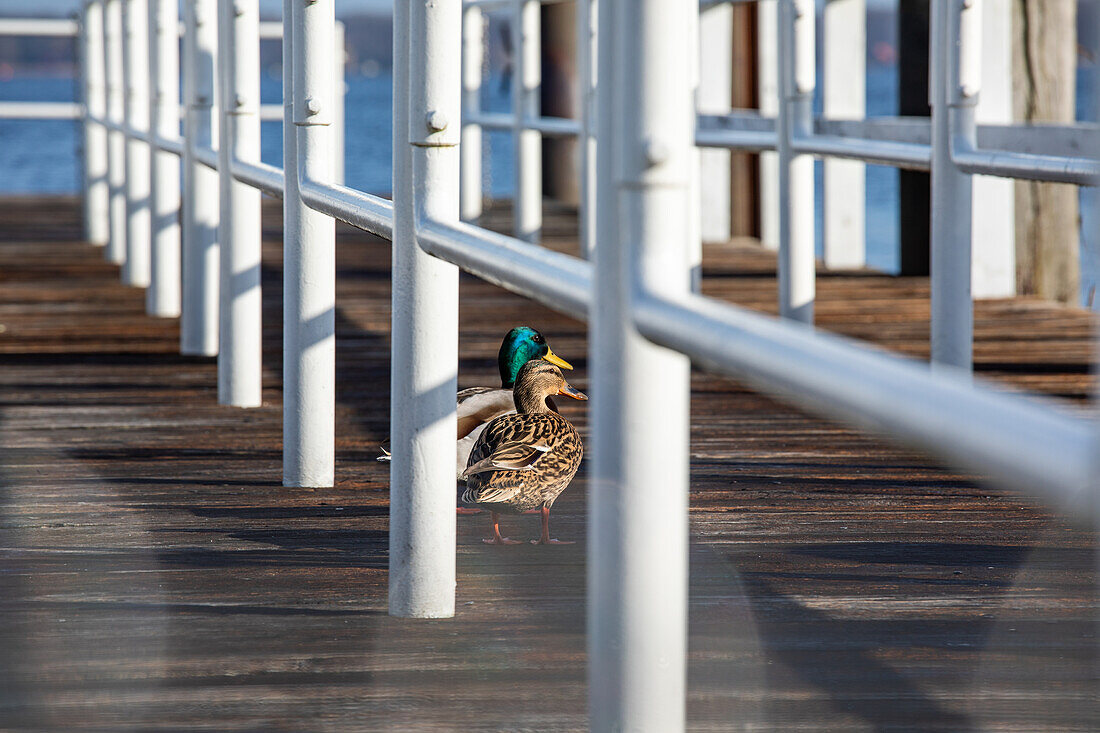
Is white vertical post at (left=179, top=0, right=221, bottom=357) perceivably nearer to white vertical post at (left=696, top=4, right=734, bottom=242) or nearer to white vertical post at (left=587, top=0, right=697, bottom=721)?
white vertical post at (left=587, top=0, right=697, bottom=721)

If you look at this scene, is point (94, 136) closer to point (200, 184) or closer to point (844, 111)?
point (844, 111)

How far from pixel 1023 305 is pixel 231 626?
3.21 meters

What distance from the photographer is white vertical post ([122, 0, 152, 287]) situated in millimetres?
4570

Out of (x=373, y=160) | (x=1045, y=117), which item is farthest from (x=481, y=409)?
(x=373, y=160)

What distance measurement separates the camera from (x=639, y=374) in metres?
0.95

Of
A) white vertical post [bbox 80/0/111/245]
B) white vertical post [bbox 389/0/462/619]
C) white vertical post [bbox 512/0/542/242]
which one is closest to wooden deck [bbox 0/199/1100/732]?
white vertical post [bbox 389/0/462/619]

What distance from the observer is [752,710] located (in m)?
1.25

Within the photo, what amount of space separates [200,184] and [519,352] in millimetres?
1448

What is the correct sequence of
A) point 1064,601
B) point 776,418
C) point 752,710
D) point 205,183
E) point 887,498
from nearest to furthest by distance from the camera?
point 752,710 < point 1064,601 < point 887,498 < point 776,418 < point 205,183

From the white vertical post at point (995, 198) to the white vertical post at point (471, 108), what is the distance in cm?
229

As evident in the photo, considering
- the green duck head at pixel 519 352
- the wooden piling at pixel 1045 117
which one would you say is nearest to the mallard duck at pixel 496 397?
the green duck head at pixel 519 352

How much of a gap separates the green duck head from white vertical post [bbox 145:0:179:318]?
6.33 feet

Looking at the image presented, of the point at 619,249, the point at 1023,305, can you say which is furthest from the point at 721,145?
the point at 619,249

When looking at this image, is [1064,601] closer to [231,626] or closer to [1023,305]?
[231,626]
